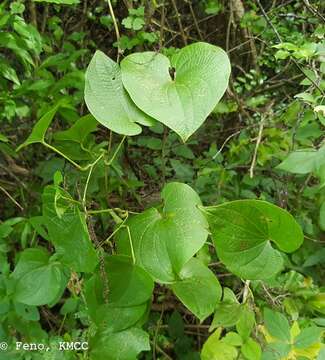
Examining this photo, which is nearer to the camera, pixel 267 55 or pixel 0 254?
pixel 0 254

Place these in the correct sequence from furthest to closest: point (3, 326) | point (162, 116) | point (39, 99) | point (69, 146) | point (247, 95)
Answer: point (247, 95), point (39, 99), point (3, 326), point (69, 146), point (162, 116)

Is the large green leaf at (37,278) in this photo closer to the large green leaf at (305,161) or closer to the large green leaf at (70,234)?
the large green leaf at (70,234)

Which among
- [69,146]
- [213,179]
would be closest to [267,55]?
[213,179]

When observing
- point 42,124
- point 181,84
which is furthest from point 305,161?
point 42,124

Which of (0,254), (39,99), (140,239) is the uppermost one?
(140,239)

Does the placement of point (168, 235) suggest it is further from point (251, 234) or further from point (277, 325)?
point (277, 325)

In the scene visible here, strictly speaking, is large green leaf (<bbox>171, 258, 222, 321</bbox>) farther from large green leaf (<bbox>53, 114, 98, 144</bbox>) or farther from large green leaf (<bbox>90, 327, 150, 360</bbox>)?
large green leaf (<bbox>53, 114, 98, 144</bbox>)

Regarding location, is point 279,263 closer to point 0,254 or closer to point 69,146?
point 69,146
